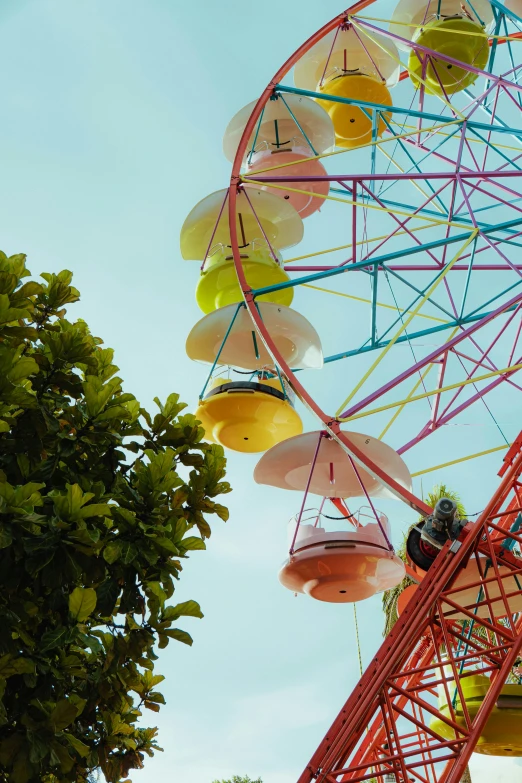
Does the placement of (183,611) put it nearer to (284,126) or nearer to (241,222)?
(241,222)

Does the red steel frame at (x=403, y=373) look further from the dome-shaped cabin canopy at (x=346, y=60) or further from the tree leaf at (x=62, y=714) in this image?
the tree leaf at (x=62, y=714)

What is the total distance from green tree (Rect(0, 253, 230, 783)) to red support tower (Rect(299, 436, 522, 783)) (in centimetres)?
549

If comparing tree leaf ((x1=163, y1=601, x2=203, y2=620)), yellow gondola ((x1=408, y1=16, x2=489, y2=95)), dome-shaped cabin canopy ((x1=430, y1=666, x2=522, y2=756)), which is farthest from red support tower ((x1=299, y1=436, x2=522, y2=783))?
yellow gondola ((x1=408, y1=16, x2=489, y2=95))

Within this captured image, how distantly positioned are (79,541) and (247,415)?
29.2 feet

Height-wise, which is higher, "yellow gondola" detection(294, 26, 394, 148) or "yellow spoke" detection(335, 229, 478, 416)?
"yellow gondola" detection(294, 26, 394, 148)

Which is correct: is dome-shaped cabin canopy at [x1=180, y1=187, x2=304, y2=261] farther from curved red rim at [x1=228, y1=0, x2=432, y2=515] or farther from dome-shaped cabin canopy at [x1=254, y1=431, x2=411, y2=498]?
dome-shaped cabin canopy at [x1=254, y1=431, x2=411, y2=498]

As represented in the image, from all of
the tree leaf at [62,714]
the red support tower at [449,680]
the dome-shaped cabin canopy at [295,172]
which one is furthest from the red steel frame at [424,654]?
the tree leaf at [62,714]

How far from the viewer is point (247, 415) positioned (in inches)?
567

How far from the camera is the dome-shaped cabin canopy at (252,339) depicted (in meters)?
14.9

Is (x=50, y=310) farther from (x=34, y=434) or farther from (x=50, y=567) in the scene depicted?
(x=50, y=567)

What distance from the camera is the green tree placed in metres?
5.57

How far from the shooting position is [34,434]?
20.7 feet

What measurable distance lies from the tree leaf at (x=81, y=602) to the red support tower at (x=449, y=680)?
6821 mm

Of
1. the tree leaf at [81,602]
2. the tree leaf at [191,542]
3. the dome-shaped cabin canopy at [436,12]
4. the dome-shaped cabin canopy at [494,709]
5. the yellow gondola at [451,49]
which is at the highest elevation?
the dome-shaped cabin canopy at [436,12]
